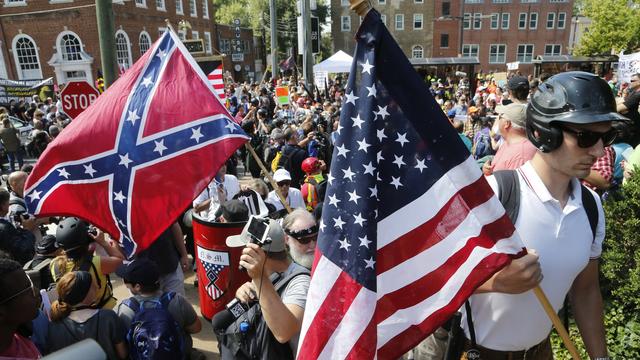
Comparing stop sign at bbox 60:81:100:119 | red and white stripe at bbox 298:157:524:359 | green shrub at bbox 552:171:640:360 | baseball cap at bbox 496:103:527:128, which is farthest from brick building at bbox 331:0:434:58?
red and white stripe at bbox 298:157:524:359

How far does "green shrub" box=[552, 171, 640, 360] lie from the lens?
10.0ft

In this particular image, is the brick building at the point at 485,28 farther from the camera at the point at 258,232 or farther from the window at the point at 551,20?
the camera at the point at 258,232

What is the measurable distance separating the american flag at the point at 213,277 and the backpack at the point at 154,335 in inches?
34.9

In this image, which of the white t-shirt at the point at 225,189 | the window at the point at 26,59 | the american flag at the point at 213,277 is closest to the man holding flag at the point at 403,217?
the american flag at the point at 213,277

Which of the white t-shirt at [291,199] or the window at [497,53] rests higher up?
the window at [497,53]

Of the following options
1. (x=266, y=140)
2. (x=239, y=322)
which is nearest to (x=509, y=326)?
(x=239, y=322)

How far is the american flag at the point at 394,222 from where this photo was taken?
1.67m

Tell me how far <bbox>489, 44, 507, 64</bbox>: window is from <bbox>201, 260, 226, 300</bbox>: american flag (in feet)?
177

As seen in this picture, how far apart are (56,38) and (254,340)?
112 ft

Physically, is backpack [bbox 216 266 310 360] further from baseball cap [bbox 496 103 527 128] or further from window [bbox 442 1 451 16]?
window [bbox 442 1 451 16]

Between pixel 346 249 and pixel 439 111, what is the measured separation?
66cm

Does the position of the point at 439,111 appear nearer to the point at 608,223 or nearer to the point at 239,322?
the point at 239,322

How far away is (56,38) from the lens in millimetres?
29641

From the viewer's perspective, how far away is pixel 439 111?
171cm
